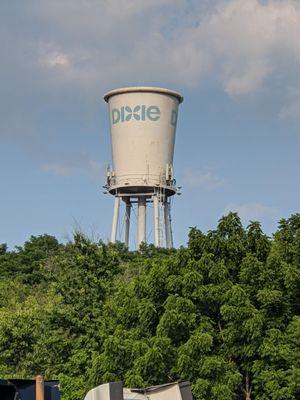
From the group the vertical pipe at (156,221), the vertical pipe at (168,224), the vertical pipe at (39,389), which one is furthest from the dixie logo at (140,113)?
the vertical pipe at (39,389)

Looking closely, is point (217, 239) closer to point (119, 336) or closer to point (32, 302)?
point (119, 336)

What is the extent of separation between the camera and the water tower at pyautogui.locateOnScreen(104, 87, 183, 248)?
50250 millimetres

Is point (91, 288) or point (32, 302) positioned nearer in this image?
point (91, 288)

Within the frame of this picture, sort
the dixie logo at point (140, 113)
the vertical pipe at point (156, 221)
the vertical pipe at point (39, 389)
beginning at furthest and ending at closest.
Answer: the dixie logo at point (140, 113) → the vertical pipe at point (156, 221) → the vertical pipe at point (39, 389)

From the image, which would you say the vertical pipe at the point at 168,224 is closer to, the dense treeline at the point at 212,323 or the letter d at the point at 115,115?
the letter d at the point at 115,115

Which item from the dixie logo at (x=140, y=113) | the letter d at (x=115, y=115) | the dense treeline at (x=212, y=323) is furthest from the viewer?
the letter d at (x=115, y=115)

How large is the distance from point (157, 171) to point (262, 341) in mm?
33556

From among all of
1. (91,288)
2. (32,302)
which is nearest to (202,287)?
(91,288)

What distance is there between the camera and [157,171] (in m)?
51.2

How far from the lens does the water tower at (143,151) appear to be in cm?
5025

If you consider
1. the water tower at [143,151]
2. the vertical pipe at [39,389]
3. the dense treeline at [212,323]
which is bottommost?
the vertical pipe at [39,389]

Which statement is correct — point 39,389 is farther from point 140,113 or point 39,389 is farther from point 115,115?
point 115,115

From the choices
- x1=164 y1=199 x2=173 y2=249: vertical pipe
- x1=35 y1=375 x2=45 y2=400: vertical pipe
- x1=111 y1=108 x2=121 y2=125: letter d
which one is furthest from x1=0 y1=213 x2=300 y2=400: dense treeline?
x1=111 y1=108 x2=121 y2=125: letter d

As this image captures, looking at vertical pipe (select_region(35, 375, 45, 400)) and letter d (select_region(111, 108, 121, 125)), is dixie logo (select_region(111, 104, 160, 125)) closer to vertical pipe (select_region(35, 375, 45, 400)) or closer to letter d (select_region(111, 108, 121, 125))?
letter d (select_region(111, 108, 121, 125))
